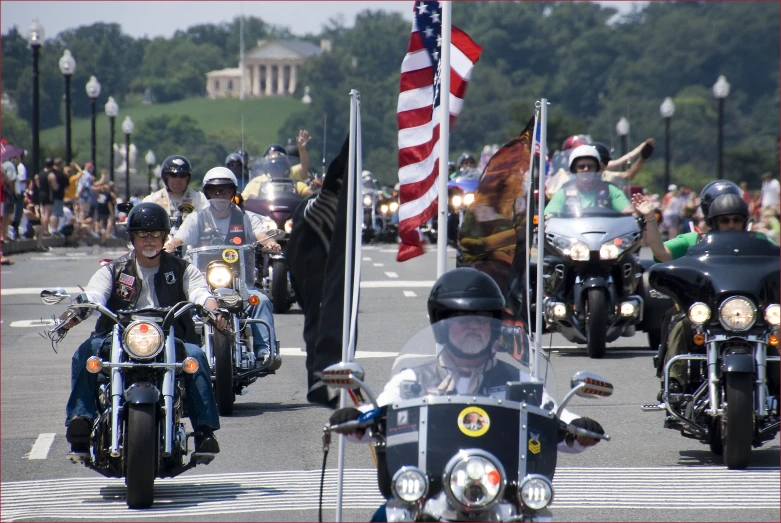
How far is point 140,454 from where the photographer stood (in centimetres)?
778

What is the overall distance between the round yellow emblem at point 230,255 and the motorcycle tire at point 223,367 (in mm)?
829

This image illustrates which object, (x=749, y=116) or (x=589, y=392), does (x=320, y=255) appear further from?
(x=749, y=116)

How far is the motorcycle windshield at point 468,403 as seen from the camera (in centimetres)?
561

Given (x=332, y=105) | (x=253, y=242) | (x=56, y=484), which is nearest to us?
(x=56, y=484)

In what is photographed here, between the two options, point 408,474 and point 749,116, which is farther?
point 749,116

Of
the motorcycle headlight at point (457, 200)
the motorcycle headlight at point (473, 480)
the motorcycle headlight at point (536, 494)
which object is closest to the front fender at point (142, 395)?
the motorcycle headlight at point (473, 480)

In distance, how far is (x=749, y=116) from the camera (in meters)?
140

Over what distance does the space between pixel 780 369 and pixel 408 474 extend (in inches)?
163

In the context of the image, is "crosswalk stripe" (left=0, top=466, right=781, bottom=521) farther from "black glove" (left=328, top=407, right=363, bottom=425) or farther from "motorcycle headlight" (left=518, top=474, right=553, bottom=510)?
"motorcycle headlight" (left=518, top=474, right=553, bottom=510)

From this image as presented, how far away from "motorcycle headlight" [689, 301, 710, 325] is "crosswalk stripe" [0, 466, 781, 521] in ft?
2.91

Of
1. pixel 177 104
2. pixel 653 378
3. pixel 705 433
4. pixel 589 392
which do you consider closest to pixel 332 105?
pixel 653 378

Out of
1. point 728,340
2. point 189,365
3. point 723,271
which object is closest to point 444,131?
point 723,271

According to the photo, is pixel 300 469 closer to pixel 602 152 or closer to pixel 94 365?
pixel 94 365

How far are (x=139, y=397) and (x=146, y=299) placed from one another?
3.56 ft
